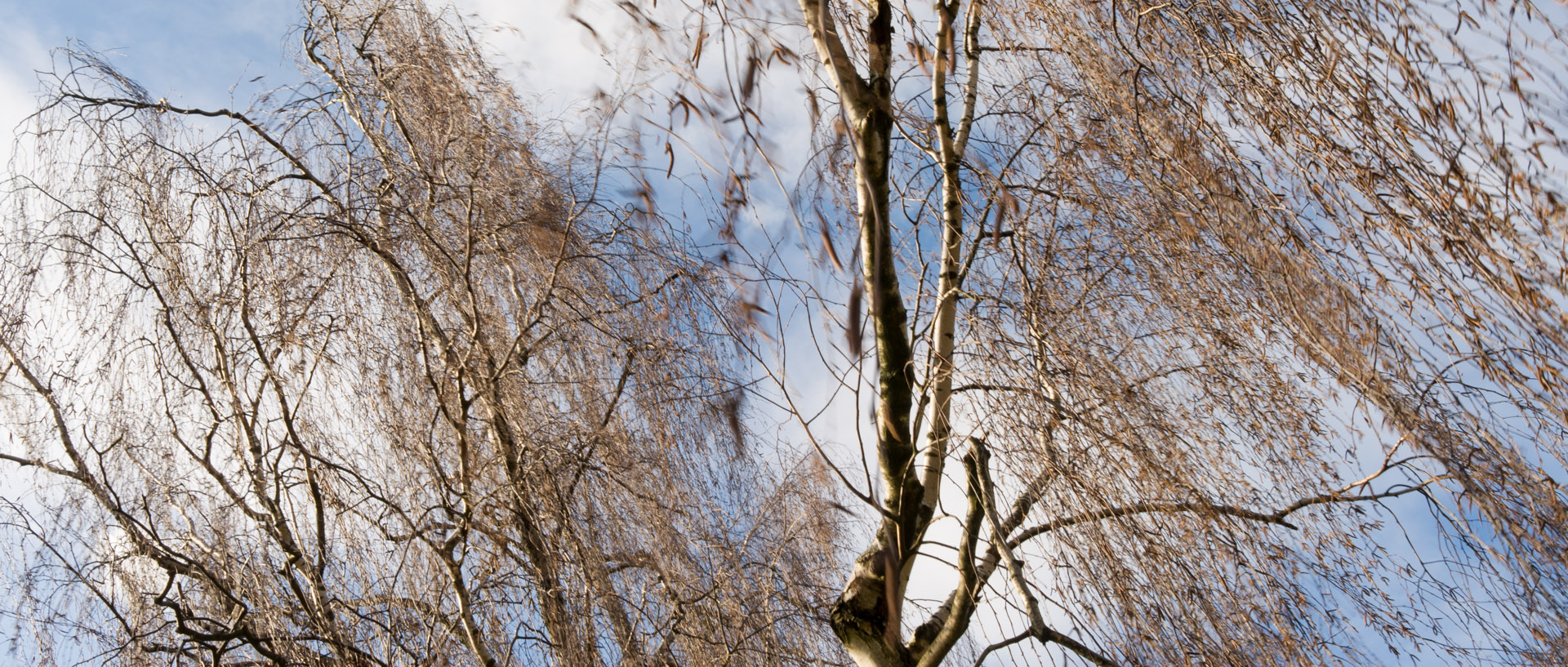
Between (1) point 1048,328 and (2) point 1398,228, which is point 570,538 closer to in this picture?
(1) point 1048,328

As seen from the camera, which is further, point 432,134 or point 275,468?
point 432,134

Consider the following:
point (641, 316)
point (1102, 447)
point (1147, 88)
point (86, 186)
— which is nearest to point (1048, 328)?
point (1102, 447)

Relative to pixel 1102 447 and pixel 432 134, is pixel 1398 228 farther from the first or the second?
pixel 432 134

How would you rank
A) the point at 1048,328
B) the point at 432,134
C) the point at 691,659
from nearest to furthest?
the point at 1048,328 < the point at 691,659 < the point at 432,134

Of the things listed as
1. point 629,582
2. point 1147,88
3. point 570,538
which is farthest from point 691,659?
point 1147,88

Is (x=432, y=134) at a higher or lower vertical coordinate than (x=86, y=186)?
higher

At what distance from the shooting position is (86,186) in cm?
374

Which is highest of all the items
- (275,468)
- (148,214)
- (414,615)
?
(148,214)

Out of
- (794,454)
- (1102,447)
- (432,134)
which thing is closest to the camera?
(1102,447)

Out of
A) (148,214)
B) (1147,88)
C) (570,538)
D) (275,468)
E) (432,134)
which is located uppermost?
(432,134)

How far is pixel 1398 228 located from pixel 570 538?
234 cm

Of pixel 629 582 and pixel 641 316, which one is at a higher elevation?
pixel 641 316

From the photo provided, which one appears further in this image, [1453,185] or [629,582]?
[629,582]

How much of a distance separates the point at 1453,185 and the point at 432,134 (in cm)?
323
